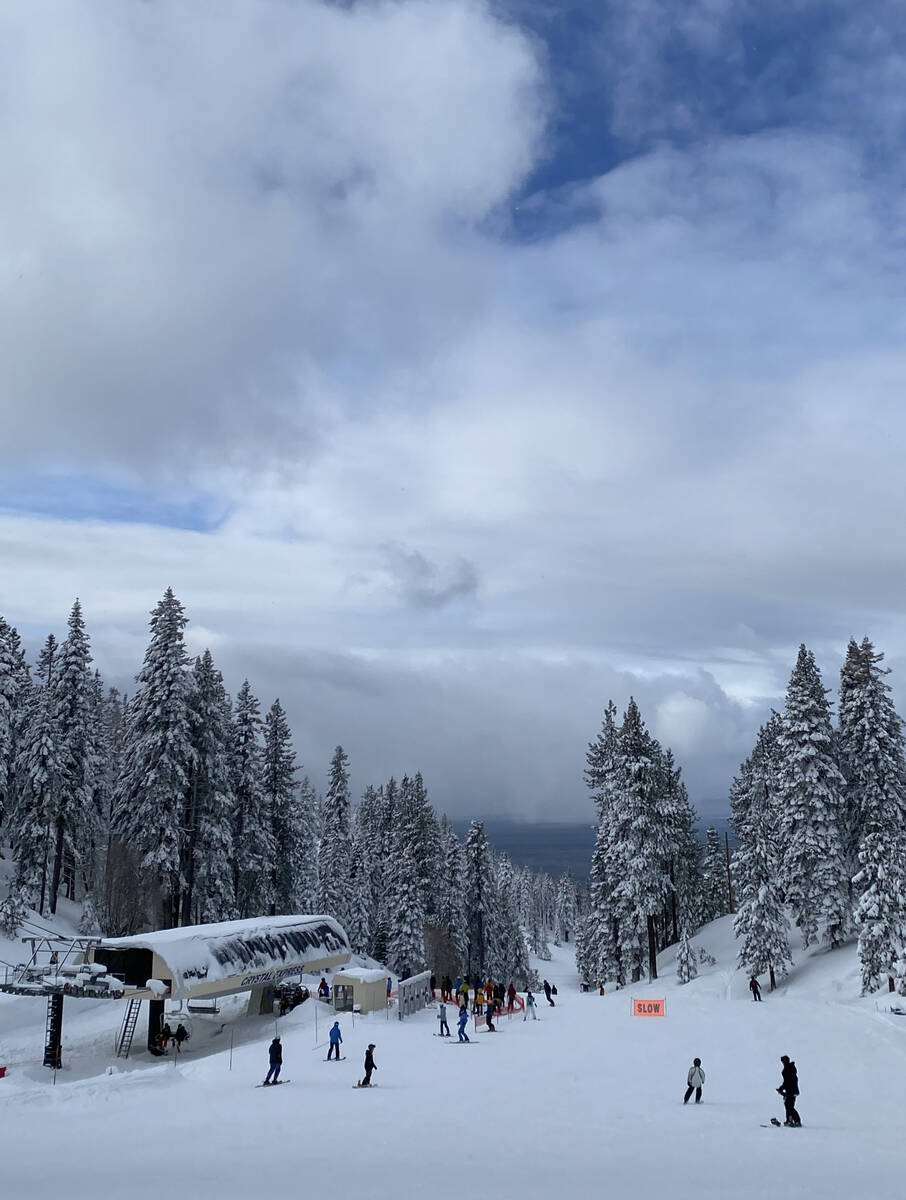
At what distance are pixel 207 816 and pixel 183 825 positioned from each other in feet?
4.25

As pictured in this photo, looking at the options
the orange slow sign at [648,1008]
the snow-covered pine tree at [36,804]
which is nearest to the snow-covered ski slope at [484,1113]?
the orange slow sign at [648,1008]

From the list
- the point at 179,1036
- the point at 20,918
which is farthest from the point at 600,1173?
the point at 20,918

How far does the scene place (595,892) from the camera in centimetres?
6238

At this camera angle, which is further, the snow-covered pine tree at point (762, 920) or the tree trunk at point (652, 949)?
the tree trunk at point (652, 949)

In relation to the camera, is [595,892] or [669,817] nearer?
[669,817]

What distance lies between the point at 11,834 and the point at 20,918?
13.6 metres

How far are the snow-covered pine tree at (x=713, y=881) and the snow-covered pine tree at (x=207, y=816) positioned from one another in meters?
44.5

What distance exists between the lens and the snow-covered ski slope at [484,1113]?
14430mm

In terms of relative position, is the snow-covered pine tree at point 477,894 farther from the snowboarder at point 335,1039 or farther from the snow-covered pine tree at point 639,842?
the snowboarder at point 335,1039

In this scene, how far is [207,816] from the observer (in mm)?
44688

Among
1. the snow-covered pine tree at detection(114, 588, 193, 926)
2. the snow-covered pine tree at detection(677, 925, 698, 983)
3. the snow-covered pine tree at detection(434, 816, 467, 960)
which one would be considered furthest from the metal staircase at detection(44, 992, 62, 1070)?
the snow-covered pine tree at detection(434, 816, 467, 960)

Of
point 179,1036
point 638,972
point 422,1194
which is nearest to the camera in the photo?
point 422,1194

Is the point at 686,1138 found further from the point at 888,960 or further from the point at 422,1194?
the point at 888,960

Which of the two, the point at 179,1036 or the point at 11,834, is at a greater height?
the point at 11,834
